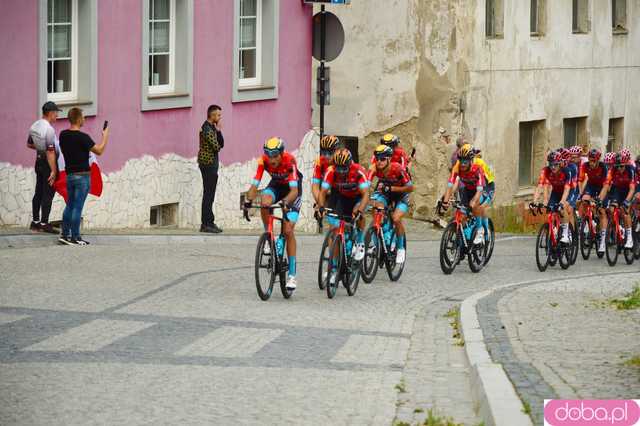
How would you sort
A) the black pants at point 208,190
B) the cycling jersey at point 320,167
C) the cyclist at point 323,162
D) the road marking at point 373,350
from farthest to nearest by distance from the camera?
the black pants at point 208,190 → the cycling jersey at point 320,167 → the cyclist at point 323,162 → the road marking at point 373,350

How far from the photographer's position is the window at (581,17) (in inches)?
1366

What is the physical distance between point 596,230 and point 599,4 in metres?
14.9

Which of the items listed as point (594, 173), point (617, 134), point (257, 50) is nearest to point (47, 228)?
point (257, 50)

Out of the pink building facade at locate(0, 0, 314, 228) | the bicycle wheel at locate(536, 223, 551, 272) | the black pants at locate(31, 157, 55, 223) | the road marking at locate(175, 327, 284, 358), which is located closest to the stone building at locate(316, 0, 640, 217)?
the pink building facade at locate(0, 0, 314, 228)

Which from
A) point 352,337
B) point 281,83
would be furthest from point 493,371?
point 281,83

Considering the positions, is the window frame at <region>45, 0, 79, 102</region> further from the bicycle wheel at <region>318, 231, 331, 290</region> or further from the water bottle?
the water bottle

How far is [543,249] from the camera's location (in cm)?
1919

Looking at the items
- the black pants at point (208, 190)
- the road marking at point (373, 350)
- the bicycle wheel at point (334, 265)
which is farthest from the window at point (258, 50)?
the road marking at point (373, 350)

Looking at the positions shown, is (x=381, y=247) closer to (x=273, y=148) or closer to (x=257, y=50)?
(x=273, y=148)

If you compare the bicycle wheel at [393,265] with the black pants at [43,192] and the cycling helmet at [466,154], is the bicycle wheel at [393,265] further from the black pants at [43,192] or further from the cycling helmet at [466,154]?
the black pants at [43,192]

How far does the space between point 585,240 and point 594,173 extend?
1.03 metres

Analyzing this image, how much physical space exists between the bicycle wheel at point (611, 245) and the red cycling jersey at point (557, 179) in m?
2.40

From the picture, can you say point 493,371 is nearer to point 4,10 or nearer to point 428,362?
point 428,362

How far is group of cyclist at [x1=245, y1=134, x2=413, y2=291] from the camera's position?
13.8 metres
